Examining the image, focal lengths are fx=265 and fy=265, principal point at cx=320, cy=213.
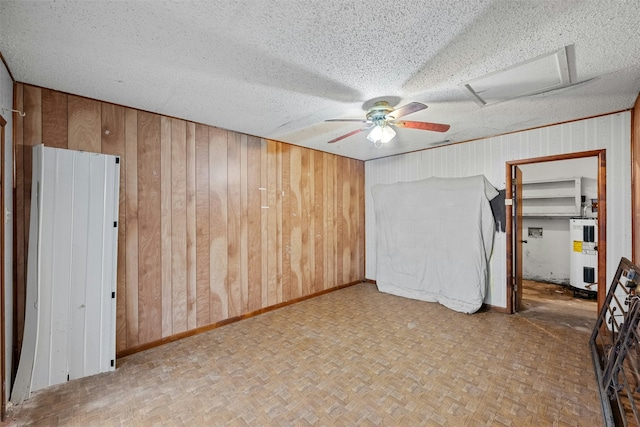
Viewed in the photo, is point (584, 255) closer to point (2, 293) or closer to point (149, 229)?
point (149, 229)

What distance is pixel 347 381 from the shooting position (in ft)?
6.78

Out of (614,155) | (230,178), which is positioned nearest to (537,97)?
(614,155)

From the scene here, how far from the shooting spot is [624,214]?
2650 mm

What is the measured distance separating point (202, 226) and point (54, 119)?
4.94 feet

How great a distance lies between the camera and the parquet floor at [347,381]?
67.6 inches

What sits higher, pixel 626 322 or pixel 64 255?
pixel 64 255

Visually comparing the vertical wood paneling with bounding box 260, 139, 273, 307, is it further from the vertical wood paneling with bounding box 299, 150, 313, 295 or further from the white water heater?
the white water heater

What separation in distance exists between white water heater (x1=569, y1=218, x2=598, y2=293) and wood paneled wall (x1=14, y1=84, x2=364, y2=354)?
3.96 meters

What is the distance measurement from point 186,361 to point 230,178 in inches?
77.3

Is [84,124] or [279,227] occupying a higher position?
[84,124]

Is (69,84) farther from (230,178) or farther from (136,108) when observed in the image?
(230,178)

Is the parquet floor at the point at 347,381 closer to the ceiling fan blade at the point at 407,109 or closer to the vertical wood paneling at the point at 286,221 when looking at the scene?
the vertical wood paneling at the point at 286,221

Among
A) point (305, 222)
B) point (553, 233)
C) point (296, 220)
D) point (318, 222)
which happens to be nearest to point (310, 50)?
point (296, 220)

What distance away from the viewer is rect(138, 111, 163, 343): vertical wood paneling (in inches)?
102
